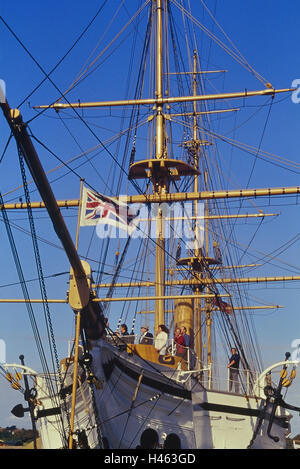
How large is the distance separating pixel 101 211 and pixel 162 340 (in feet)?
13.0

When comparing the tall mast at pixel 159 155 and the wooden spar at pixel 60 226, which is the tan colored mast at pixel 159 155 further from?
the wooden spar at pixel 60 226

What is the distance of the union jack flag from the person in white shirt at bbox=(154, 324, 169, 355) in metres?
2.79

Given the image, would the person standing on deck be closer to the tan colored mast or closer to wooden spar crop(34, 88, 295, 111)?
the tan colored mast

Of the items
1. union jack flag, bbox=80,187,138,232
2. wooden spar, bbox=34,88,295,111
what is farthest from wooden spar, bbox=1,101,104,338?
wooden spar, bbox=34,88,295,111

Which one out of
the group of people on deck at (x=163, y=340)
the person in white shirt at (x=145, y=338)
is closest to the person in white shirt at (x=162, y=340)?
the group of people on deck at (x=163, y=340)

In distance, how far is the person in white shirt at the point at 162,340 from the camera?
18208 millimetres

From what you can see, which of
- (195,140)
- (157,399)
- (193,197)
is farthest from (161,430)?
(195,140)

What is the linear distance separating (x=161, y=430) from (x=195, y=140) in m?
20.6

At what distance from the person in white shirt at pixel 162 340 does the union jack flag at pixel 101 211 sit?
110 inches

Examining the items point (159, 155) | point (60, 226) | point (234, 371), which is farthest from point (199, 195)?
point (60, 226)

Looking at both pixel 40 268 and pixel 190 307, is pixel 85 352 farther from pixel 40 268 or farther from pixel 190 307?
pixel 190 307

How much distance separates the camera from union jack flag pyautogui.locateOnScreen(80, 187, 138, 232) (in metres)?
16.2

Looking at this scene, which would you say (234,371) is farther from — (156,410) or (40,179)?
(40,179)

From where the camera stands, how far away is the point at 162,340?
→ 18328 millimetres
